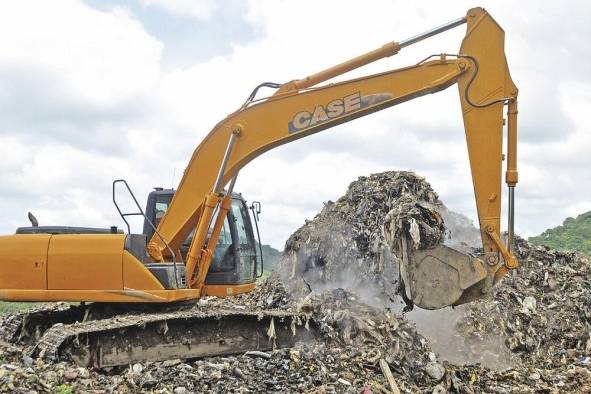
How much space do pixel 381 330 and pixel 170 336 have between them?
2.63m

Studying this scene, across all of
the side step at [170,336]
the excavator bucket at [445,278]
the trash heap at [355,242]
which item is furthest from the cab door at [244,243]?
the trash heap at [355,242]

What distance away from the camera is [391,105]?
718 centimetres

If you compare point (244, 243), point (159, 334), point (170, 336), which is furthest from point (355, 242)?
point (159, 334)

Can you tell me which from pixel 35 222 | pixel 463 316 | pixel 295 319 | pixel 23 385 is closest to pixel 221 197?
pixel 295 319

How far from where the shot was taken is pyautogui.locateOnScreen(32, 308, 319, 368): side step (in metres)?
6.72

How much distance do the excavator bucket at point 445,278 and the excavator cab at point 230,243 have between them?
2480mm

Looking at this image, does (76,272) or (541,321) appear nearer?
(76,272)

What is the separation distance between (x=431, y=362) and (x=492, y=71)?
342 centimetres

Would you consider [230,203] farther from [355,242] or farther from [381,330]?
[355,242]

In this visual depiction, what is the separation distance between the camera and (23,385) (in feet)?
18.9

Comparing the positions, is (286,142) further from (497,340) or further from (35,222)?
(497,340)

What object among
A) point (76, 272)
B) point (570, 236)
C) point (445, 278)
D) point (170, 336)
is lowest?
point (170, 336)

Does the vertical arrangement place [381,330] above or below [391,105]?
below

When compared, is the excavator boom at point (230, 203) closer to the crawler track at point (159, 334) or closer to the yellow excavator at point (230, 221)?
the yellow excavator at point (230, 221)
